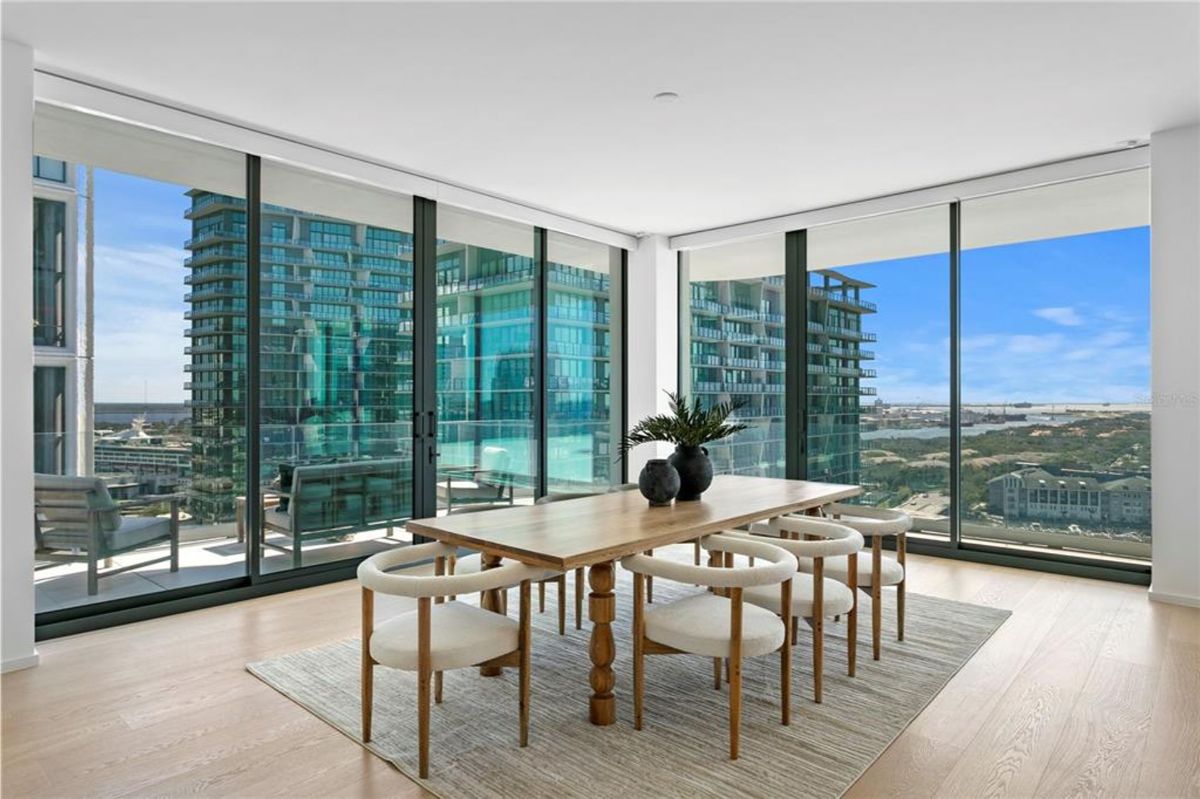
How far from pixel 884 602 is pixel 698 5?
3.11 m

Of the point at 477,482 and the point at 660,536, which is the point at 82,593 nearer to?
the point at 477,482

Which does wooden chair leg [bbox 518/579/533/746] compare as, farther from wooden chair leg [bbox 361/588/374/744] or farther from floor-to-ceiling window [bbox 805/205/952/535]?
floor-to-ceiling window [bbox 805/205/952/535]

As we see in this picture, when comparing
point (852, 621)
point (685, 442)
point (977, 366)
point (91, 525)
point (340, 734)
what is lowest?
point (340, 734)

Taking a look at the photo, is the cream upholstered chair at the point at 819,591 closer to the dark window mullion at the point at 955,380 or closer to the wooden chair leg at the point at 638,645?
the wooden chair leg at the point at 638,645

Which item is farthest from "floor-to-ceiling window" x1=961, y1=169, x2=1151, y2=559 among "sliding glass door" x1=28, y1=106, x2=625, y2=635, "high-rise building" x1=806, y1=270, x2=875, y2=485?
"sliding glass door" x1=28, y1=106, x2=625, y2=635

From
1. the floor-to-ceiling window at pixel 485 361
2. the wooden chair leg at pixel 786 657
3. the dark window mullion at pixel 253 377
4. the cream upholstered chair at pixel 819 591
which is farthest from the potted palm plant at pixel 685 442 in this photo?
the dark window mullion at pixel 253 377

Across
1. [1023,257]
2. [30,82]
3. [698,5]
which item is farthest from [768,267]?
[30,82]

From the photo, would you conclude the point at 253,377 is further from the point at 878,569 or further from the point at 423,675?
the point at 878,569

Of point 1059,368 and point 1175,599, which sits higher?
point 1059,368

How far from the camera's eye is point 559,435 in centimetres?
598

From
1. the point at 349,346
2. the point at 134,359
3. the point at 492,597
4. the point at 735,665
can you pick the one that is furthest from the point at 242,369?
the point at 735,665

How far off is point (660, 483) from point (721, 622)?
0.97 m

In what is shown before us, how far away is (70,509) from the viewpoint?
341cm

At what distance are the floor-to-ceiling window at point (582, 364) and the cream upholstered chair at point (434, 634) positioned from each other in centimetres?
354
